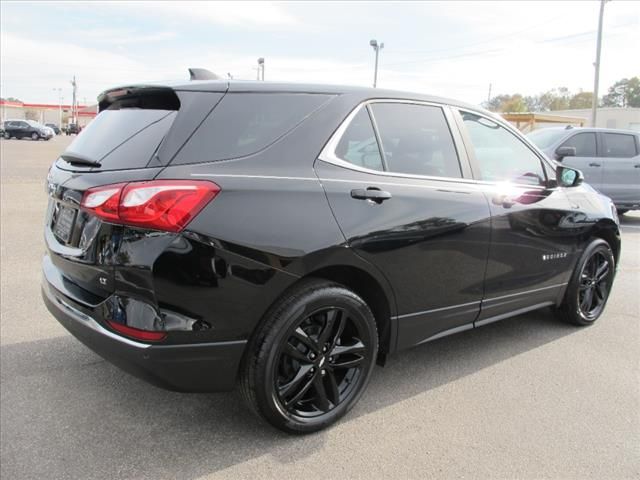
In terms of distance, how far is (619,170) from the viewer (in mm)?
10195

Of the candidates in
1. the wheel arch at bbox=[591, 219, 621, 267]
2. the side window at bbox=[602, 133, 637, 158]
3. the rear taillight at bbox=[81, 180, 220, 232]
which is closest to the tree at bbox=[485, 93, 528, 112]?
the side window at bbox=[602, 133, 637, 158]

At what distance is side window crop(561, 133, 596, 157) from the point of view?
32.3 ft

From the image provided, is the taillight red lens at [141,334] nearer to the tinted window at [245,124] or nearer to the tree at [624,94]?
the tinted window at [245,124]

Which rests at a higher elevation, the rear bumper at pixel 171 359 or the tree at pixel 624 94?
the tree at pixel 624 94

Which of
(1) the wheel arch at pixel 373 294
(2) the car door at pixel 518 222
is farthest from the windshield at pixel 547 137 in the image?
(1) the wheel arch at pixel 373 294

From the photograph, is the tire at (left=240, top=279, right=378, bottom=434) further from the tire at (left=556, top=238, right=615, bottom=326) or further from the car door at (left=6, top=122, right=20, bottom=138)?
the car door at (left=6, top=122, right=20, bottom=138)

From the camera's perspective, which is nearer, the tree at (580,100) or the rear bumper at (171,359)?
the rear bumper at (171,359)

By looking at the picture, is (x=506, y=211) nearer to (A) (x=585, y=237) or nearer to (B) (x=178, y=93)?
(A) (x=585, y=237)

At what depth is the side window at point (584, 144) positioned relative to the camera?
985cm

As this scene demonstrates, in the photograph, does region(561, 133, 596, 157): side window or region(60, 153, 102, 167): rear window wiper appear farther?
region(561, 133, 596, 157): side window

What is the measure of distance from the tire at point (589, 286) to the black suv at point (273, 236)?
112cm

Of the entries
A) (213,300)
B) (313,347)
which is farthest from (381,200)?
(213,300)

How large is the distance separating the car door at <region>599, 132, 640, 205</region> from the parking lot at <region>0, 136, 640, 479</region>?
7.10m

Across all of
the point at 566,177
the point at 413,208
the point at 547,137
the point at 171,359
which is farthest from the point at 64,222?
the point at 547,137
